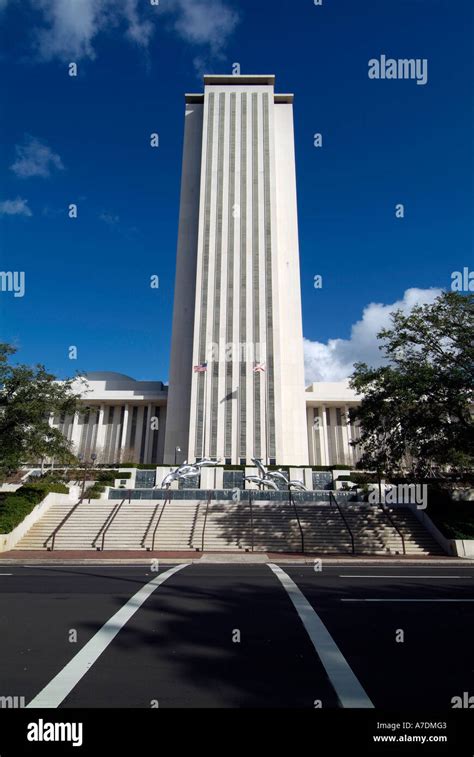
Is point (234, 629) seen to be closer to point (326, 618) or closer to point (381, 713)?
point (326, 618)

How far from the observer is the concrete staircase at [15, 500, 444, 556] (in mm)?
20250

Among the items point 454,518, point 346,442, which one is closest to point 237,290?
point 346,442

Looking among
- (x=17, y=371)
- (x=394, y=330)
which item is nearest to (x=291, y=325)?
(x=394, y=330)

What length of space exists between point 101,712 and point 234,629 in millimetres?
2875

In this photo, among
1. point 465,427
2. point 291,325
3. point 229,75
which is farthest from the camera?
point 229,75

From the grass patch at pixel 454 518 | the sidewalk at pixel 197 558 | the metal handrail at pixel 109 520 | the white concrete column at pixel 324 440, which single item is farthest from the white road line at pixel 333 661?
the white concrete column at pixel 324 440

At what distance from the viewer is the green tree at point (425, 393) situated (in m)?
19.8

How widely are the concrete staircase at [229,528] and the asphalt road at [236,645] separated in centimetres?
1035

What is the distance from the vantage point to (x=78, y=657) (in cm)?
518

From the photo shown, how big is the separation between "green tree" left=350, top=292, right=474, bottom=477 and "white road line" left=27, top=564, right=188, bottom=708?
15794mm

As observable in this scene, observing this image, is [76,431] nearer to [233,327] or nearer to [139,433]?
[139,433]

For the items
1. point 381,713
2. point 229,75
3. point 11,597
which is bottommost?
point 11,597

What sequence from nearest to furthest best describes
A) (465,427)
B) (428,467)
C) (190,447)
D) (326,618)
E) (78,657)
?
1. (78,657)
2. (326,618)
3. (465,427)
4. (428,467)
5. (190,447)

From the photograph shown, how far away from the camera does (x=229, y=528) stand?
72.2 feet
